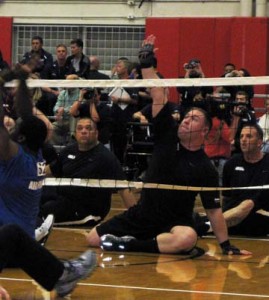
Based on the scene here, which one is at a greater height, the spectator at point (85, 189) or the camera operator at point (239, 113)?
the camera operator at point (239, 113)

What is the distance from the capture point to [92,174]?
36.5 ft

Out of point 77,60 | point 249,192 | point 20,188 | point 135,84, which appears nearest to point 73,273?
point 20,188

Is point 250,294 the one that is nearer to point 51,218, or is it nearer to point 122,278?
point 122,278

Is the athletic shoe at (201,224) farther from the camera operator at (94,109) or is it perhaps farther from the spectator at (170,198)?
the camera operator at (94,109)

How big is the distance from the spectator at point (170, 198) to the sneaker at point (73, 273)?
6.84 ft

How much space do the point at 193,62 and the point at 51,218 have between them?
687 centimetres

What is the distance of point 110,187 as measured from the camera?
10.9 m

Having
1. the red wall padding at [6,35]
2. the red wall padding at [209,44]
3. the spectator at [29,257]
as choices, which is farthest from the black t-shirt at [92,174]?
the red wall padding at [6,35]

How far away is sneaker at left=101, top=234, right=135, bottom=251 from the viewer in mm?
9375

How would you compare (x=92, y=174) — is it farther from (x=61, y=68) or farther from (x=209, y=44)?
(x=209, y=44)

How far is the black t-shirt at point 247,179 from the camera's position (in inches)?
416

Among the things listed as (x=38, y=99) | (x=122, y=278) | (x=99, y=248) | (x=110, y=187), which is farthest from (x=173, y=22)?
(x=122, y=278)

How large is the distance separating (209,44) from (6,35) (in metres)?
4.52

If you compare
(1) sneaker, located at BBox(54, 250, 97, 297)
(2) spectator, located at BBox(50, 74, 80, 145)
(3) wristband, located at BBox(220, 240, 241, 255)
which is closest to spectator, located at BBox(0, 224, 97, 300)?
(1) sneaker, located at BBox(54, 250, 97, 297)
